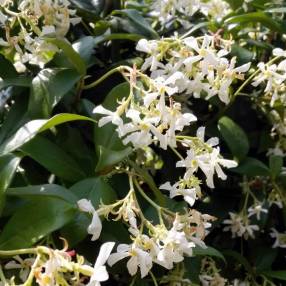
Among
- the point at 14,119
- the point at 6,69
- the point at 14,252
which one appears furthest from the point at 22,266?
the point at 6,69

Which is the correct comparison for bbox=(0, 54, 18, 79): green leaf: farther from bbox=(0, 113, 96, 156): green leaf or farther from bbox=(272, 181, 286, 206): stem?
bbox=(272, 181, 286, 206): stem

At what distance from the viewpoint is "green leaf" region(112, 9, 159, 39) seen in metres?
1.00

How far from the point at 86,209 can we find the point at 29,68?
369 mm

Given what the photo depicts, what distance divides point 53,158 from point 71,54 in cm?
16

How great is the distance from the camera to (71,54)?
2.67 feet

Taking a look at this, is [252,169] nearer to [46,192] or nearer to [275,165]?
[275,165]

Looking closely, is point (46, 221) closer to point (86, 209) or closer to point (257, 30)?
point (86, 209)

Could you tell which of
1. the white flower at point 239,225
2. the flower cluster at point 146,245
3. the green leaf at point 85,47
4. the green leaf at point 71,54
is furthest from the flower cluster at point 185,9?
the flower cluster at point 146,245

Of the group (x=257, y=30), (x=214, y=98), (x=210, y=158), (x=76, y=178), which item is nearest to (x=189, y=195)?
(x=210, y=158)

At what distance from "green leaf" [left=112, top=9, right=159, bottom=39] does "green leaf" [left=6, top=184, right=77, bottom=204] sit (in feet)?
1.41

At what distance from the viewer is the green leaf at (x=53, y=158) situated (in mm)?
726

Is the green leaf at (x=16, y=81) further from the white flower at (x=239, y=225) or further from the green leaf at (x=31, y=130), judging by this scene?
the white flower at (x=239, y=225)

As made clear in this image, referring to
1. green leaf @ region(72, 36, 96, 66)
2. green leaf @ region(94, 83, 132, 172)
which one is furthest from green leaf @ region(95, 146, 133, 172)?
green leaf @ region(72, 36, 96, 66)

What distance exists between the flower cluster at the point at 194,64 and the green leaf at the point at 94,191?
16 cm
